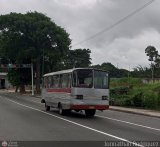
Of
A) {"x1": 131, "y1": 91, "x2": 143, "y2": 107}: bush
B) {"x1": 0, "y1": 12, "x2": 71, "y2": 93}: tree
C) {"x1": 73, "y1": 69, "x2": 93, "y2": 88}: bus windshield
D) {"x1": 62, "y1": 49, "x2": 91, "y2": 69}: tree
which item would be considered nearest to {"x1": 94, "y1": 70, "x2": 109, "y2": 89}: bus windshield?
{"x1": 73, "y1": 69, "x2": 93, "y2": 88}: bus windshield

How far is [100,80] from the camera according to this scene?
88.7 feet

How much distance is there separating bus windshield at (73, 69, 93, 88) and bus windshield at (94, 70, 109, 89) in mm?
300

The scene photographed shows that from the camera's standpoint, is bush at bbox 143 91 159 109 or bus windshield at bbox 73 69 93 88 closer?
bus windshield at bbox 73 69 93 88

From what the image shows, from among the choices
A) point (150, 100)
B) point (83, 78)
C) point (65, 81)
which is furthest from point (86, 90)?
point (150, 100)

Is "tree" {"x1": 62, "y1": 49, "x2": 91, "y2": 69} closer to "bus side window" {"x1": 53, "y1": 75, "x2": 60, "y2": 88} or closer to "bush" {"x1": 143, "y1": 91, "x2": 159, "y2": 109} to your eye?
"bush" {"x1": 143, "y1": 91, "x2": 159, "y2": 109}

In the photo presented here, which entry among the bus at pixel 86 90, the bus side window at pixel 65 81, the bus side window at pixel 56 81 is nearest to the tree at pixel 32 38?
the bus side window at pixel 56 81

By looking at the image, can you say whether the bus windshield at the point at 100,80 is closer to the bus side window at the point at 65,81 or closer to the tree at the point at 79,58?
the bus side window at the point at 65,81

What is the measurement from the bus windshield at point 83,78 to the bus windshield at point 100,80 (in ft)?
0.98

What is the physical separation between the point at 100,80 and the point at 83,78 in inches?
40.1

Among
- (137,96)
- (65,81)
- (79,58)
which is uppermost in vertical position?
(79,58)

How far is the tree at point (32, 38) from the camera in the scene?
79062 millimetres

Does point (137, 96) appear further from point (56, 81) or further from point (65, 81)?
point (65, 81)

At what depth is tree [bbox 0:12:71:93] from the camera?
259ft

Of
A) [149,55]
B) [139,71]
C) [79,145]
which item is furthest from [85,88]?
[149,55]
